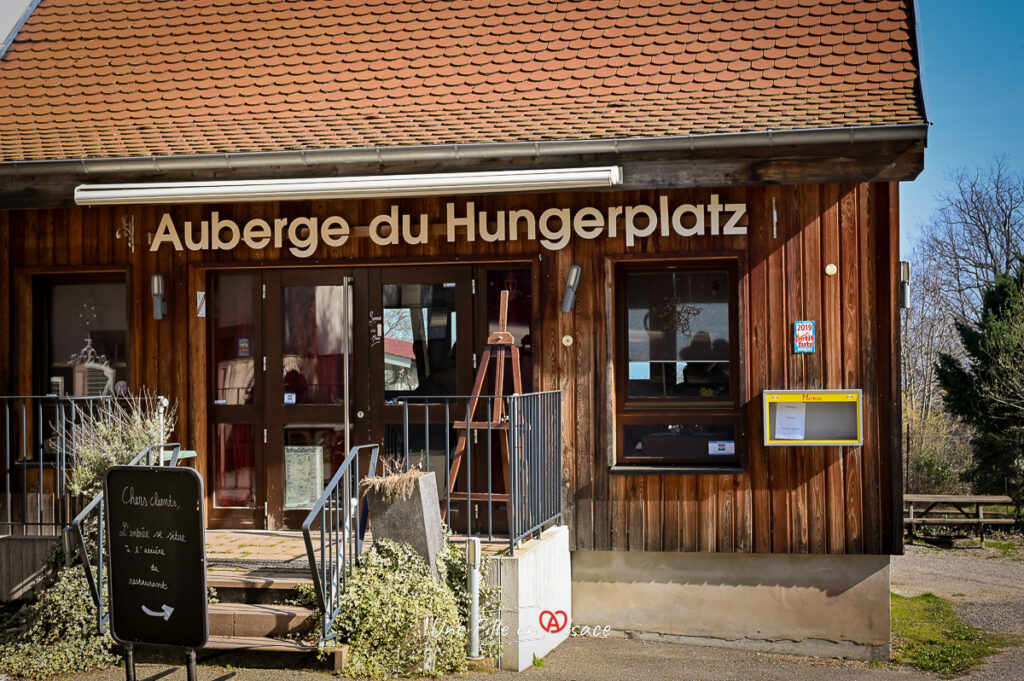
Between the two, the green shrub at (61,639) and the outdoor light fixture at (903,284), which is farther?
the outdoor light fixture at (903,284)

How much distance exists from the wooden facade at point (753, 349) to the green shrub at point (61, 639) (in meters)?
3.08

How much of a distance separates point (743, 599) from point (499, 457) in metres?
2.22

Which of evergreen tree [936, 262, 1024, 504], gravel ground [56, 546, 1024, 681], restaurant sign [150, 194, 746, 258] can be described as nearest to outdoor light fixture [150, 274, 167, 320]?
restaurant sign [150, 194, 746, 258]

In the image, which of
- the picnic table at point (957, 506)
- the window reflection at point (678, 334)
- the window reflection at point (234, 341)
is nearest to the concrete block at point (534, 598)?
the window reflection at point (678, 334)

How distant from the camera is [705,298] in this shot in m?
8.65

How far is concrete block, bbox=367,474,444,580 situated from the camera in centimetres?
690

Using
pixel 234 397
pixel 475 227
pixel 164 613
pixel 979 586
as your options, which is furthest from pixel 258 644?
pixel 979 586

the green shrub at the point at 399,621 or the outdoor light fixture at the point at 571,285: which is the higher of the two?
the outdoor light fixture at the point at 571,285

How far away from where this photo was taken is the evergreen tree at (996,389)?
19953mm

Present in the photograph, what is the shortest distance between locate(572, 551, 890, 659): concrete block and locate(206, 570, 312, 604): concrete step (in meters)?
2.42

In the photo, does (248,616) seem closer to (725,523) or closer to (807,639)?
(725,523)

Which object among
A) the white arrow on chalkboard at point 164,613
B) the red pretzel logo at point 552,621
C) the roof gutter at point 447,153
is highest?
the roof gutter at point 447,153

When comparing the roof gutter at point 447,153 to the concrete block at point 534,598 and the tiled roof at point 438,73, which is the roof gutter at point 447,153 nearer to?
the tiled roof at point 438,73

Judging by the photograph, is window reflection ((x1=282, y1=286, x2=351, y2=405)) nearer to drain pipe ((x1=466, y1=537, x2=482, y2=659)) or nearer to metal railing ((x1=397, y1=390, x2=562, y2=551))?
metal railing ((x1=397, y1=390, x2=562, y2=551))
